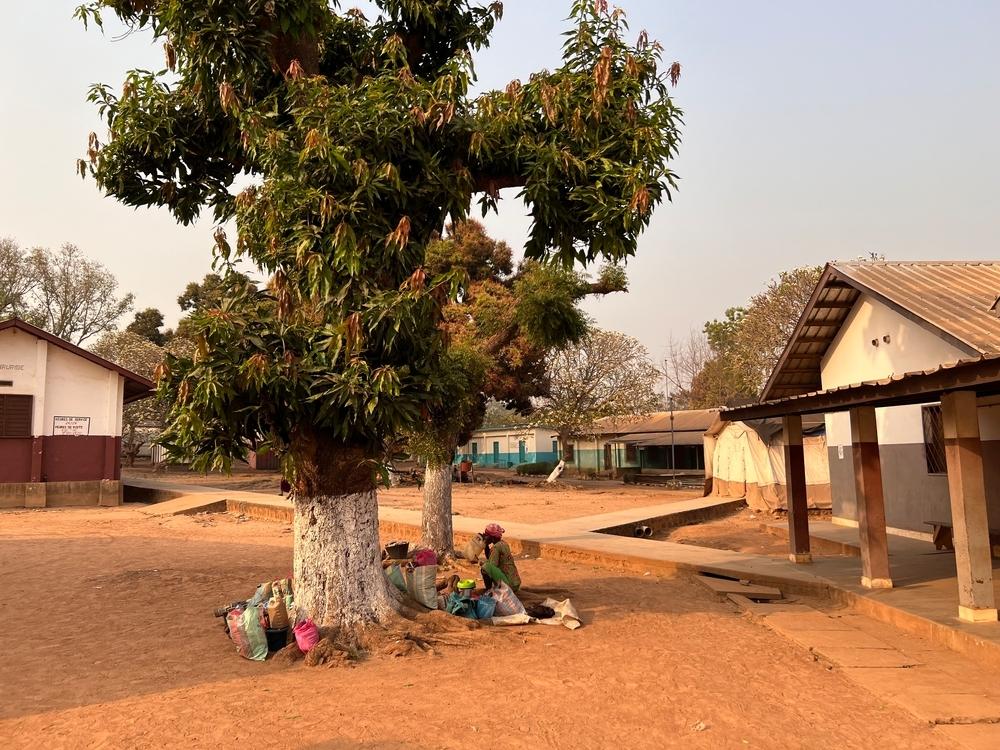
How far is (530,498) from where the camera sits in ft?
86.6

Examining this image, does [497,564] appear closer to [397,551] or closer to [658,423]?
[397,551]

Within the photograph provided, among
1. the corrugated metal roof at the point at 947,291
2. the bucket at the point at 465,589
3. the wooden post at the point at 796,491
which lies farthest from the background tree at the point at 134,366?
the corrugated metal roof at the point at 947,291

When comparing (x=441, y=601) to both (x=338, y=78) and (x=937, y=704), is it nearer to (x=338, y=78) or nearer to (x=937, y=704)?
(x=937, y=704)

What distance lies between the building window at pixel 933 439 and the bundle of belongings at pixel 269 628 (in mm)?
11092

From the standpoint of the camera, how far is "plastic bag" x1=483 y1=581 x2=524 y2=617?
8.23 m

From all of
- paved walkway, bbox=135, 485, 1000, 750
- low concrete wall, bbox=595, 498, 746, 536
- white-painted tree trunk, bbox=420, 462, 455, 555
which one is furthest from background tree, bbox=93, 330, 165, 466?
white-painted tree trunk, bbox=420, 462, 455, 555

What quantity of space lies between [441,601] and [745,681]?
3.40 m

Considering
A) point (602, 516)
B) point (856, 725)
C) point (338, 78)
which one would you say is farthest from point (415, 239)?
point (602, 516)

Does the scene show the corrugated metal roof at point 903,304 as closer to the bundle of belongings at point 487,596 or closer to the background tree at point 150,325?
the bundle of belongings at point 487,596

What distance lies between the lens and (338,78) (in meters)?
9.21

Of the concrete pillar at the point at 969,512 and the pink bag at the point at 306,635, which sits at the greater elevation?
the concrete pillar at the point at 969,512

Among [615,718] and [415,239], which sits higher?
[415,239]

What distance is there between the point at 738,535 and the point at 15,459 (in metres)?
19.7

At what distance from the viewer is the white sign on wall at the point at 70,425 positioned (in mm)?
21141
